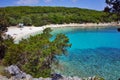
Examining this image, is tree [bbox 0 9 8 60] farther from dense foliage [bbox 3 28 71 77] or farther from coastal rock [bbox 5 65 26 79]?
coastal rock [bbox 5 65 26 79]

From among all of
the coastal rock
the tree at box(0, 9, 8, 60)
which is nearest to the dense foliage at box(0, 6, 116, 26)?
the tree at box(0, 9, 8, 60)

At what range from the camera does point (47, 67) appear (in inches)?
896

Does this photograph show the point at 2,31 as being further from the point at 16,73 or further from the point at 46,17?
the point at 46,17

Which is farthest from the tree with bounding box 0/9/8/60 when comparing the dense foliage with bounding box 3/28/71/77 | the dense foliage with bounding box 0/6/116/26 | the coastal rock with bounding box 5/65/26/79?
the dense foliage with bounding box 0/6/116/26

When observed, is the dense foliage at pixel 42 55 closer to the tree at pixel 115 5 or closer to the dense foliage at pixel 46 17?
the tree at pixel 115 5

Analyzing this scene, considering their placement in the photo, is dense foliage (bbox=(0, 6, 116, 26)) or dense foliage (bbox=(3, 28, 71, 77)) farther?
dense foliage (bbox=(0, 6, 116, 26))

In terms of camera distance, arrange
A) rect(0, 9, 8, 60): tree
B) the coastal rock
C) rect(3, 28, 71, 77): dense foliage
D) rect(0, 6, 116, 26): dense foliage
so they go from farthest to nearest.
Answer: rect(0, 6, 116, 26): dense foliage, rect(0, 9, 8, 60): tree, rect(3, 28, 71, 77): dense foliage, the coastal rock

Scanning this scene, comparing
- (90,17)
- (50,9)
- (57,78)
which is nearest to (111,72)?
(57,78)

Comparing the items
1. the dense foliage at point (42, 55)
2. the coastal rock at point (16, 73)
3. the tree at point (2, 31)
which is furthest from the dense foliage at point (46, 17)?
the coastal rock at point (16, 73)

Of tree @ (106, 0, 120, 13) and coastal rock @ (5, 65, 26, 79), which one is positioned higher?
tree @ (106, 0, 120, 13)

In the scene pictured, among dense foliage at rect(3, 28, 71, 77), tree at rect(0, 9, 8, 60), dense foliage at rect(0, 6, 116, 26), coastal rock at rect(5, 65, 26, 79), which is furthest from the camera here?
dense foliage at rect(0, 6, 116, 26)

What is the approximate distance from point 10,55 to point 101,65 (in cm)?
1330

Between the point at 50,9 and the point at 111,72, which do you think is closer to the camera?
the point at 111,72

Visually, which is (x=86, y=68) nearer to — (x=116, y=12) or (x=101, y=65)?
(x=101, y=65)
